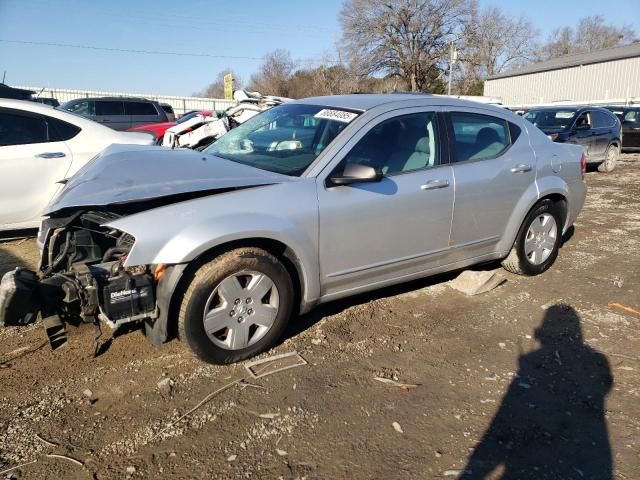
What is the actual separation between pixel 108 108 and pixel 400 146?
1602cm

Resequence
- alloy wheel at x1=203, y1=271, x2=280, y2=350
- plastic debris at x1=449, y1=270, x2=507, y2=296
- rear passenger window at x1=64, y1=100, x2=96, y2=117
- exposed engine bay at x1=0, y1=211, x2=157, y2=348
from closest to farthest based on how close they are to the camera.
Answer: exposed engine bay at x1=0, y1=211, x2=157, y2=348 < alloy wheel at x1=203, y1=271, x2=280, y2=350 < plastic debris at x1=449, y1=270, x2=507, y2=296 < rear passenger window at x1=64, y1=100, x2=96, y2=117

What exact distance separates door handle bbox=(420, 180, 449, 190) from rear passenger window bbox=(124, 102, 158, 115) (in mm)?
15617

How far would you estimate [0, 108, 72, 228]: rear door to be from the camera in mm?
5199

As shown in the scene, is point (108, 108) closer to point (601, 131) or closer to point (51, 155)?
point (51, 155)

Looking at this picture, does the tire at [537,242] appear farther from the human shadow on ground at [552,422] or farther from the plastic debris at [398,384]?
the plastic debris at [398,384]

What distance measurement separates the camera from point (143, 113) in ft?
57.8

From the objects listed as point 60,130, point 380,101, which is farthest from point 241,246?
point 60,130

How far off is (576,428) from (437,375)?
2.71 feet

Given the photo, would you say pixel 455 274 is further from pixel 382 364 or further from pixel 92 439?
pixel 92 439

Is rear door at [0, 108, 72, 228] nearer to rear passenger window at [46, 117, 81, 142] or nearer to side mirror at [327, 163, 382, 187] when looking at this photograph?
rear passenger window at [46, 117, 81, 142]

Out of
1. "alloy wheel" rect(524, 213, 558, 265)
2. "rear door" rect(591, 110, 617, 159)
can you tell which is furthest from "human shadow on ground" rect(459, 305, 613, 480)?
"rear door" rect(591, 110, 617, 159)

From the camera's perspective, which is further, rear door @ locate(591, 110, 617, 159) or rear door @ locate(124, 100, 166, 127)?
rear door @ locate(124, 100, 166, 127)

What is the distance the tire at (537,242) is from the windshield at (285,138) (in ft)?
6.97

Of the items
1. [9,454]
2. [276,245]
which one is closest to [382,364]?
[276,245]
